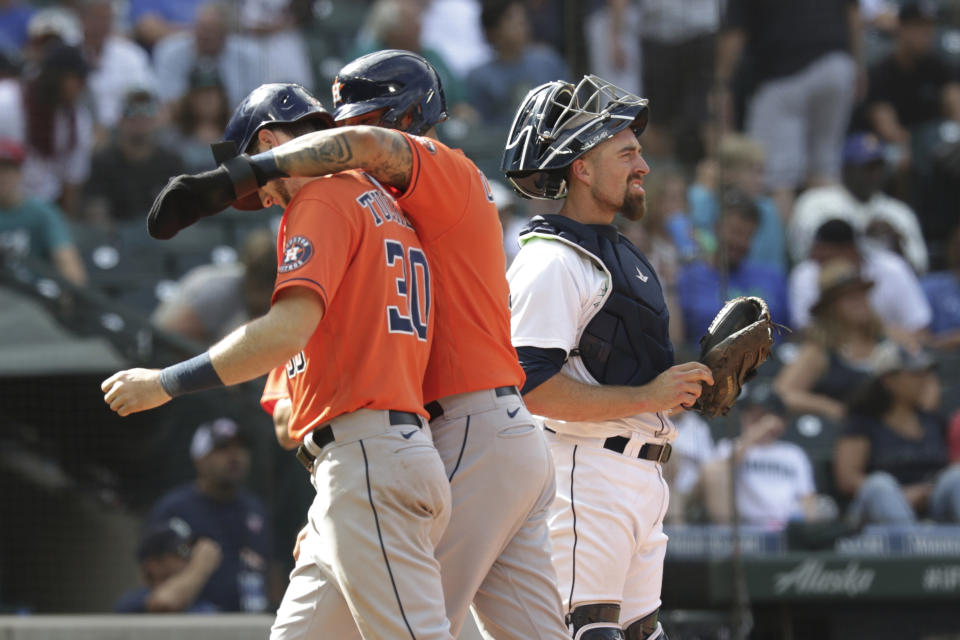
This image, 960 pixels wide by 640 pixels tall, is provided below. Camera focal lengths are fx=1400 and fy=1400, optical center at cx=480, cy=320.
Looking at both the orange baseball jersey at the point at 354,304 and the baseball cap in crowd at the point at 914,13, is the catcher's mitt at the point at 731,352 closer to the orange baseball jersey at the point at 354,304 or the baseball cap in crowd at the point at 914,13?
the orange baseball jersey at the point at 354,304

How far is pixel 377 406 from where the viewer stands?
280 cm

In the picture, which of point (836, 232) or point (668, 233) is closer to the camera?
point (668, 233)

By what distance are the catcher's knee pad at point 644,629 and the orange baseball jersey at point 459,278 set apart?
0.74m

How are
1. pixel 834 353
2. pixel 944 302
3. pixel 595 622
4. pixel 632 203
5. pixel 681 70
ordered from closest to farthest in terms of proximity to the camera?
pixel 595 622
pixel 632 203
pixel 681 70
pixel 834 353
pixel 944 302

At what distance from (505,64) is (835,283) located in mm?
2588

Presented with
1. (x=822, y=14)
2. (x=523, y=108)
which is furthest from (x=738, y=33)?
(x=523, y=108)

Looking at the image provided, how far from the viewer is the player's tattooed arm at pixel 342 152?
2.80 m

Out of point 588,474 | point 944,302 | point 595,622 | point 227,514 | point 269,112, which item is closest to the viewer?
point 269,112

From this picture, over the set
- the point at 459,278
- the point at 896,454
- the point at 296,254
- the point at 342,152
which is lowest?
the point at 896,454

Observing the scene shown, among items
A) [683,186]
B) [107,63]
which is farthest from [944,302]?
[107,63]

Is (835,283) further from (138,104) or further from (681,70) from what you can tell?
(138,104)

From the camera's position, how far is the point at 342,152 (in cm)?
281

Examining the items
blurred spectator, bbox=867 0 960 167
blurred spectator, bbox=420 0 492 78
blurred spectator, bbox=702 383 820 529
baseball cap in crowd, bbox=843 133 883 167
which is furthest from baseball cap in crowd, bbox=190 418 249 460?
blurred spectator, bbox=867 0 960 167

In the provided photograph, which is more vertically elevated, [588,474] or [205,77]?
[205,77]
